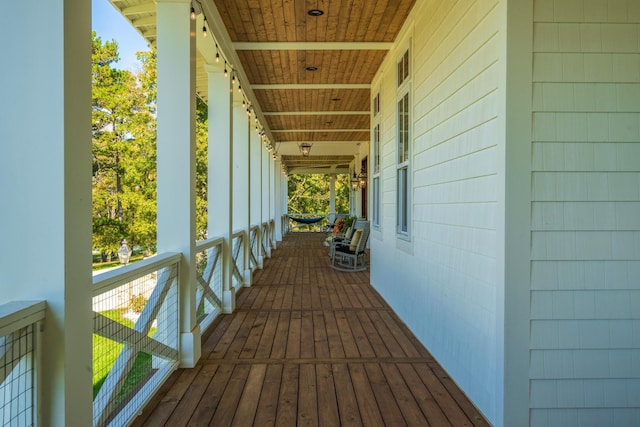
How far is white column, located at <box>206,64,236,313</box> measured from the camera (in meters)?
4.97

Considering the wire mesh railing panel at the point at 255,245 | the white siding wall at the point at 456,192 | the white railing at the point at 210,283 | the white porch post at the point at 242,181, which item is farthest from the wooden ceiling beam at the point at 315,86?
the white railing at the point at 210,283

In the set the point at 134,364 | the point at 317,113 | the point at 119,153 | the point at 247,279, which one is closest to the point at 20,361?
the point at 134,364

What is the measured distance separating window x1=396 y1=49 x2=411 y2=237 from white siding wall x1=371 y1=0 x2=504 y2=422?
21 centimetres

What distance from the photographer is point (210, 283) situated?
4750 mm

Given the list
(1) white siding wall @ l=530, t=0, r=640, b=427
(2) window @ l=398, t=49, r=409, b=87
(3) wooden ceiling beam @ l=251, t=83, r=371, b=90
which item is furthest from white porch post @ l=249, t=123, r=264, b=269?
(1) white siding wall @ l=530, t=0, r=640, b=427

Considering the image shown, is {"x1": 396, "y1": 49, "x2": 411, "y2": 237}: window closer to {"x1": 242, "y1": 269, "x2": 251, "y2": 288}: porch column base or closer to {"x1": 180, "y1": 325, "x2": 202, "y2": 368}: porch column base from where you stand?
{"x1": 180, "y1": 325, "x2": 202, "y2": 368}: porch column base

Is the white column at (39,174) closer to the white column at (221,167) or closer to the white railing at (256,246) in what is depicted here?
the white column at (221,167)

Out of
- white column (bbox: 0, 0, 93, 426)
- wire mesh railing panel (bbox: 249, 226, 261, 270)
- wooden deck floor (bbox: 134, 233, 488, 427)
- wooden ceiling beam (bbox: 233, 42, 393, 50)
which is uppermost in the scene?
wooden ceiling beam (bbox: 233, 42, 393, 50)

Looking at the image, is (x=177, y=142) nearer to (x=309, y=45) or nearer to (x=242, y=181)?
(x=309, y=45)

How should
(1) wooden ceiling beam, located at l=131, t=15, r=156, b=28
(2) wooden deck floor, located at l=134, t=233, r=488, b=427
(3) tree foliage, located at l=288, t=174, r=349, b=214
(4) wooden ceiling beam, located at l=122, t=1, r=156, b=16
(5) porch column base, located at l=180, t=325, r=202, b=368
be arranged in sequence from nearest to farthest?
1. (2) wooden deck floor, located at l=134, t=233, r=488, b=427
2. (5) porch column base, located at l=180, t=325, r=202, b=368
3. (4) wooden ceiling beam, located at l=122, t=1, r=156, b=16
4. (1) wooden ceiling beam, located at l=131, t=15, r=156, b=28
5. (3) tree foliage, located at l=288, t=174, r=349, b=214

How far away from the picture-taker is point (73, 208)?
171cm

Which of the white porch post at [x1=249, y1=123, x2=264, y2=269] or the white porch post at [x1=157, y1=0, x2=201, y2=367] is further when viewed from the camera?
the white porch post at [x1=249, y1=123, x2=264, y2=269]

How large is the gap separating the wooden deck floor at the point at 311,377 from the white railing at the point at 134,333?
135 mm

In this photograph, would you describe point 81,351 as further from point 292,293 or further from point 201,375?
point 292,293
